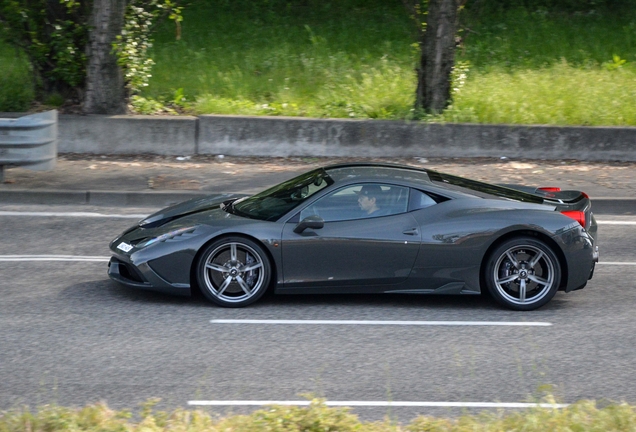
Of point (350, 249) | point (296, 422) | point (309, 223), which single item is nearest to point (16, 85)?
point (309, 223)

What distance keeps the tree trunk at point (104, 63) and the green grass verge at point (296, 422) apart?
10528 mm

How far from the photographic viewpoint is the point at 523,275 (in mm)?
7098

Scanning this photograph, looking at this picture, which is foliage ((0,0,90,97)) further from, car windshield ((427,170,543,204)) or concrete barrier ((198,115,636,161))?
car windshield ((427,170,543,204))

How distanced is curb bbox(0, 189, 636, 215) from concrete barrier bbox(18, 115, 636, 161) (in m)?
2.56

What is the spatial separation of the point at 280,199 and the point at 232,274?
847 millimetres

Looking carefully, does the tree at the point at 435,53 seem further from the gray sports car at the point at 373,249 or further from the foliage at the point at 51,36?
the gray sports car at the point at 373,249

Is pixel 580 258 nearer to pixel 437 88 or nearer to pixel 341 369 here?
pixel 341 369

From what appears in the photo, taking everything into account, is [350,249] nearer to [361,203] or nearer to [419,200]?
[361,203]

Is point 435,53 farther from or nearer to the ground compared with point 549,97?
Answer: farther from the ground

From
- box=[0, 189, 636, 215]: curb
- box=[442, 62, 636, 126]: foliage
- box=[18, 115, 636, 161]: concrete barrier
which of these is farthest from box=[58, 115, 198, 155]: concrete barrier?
box=[442, 62, 636, 126]: foliage

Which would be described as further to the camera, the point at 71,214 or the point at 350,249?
the point at 71,214

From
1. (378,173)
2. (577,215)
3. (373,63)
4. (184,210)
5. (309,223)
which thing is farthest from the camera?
(373,63)

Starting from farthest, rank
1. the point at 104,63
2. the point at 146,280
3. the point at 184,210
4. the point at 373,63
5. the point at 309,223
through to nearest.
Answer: the point at 373,63
the point at 104,63
the point at 184,210
the point at 146,280
the point at 309,223

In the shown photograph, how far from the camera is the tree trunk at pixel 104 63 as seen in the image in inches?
560
